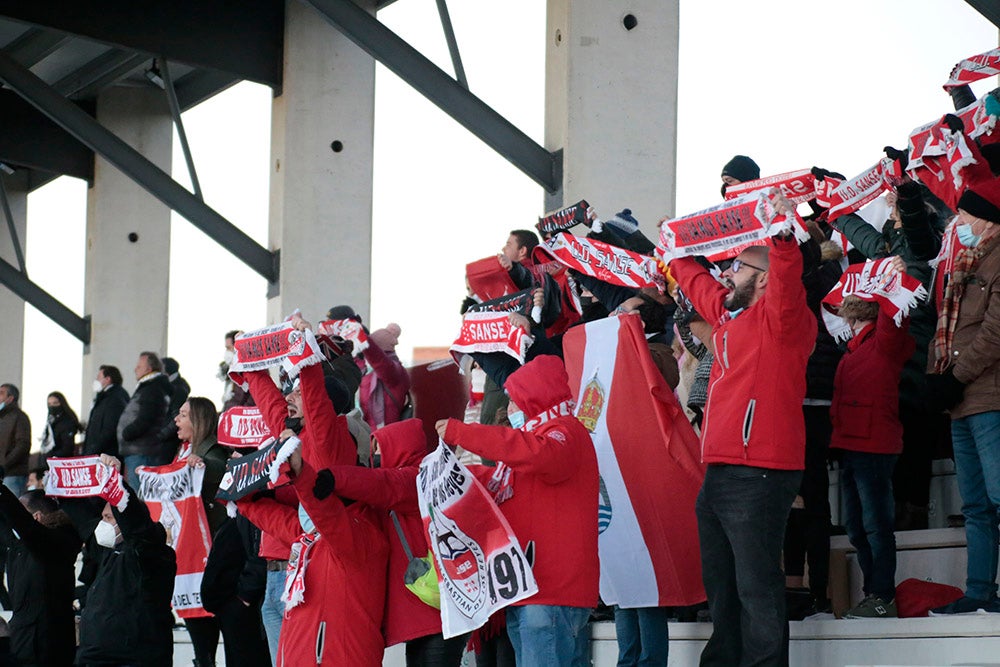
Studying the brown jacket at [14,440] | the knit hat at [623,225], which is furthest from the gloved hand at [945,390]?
the brown jacket at [14,440]

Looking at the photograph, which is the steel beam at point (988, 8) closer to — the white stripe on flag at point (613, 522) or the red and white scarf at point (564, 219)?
the red and white scarf at point (564, 219)

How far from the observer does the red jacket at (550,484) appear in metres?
5.38

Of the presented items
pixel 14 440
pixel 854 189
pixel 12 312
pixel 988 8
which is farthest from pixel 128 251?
pixel 854 189

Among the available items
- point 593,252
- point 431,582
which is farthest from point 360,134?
point 431,582

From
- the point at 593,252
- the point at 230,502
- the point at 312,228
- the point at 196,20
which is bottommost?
the point at 230,502

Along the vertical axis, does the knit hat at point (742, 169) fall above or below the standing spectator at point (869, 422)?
above

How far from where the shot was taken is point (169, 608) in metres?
8.26

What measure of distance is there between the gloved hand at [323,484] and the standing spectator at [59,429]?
29.0ft

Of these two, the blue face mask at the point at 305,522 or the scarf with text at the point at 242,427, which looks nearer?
Answer: the blue face mask at the point at 305,522

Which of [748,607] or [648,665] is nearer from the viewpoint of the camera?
[748,607]

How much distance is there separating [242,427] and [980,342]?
12.6 feet

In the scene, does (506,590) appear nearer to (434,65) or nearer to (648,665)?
(648,665)

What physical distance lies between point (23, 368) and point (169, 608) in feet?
52.0

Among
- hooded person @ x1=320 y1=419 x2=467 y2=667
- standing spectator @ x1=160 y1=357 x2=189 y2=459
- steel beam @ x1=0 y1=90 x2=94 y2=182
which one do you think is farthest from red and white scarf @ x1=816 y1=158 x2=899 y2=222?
steel beam @ x1=0 y1=90 x2=94 y2=182
